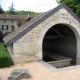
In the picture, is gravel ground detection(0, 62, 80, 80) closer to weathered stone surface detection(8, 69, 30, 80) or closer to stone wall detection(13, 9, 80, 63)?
weathered stone surface detection(8, 69, 30, 80)

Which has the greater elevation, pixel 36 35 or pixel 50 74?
pixel 36 35

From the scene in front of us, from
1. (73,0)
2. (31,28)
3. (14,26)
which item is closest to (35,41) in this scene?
(31,28)

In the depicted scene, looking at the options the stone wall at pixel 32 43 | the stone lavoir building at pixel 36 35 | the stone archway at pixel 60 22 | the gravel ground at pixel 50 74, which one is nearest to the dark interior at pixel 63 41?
the stone archway at pixel 60 22

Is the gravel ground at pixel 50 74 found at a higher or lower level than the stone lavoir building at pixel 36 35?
lower

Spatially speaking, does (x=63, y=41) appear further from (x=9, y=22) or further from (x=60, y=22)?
(x=9, y=22)

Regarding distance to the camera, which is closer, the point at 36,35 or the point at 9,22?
the point at 36,35

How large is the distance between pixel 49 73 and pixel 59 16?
16.7 feet

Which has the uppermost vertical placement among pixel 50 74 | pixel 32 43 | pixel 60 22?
pixel 60 22

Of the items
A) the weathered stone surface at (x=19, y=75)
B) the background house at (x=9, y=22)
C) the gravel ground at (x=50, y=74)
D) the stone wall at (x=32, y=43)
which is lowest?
the gravel ground at (x=50, y=74)

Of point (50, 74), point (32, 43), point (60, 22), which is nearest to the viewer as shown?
point (50, 74)

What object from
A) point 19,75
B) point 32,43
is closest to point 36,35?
point 32,43

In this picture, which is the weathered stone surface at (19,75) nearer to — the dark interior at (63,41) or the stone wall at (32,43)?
the stone wall at (32,43)

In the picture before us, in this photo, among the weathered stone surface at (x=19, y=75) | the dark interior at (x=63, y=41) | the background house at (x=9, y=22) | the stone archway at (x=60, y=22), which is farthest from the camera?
the background house at (x=9, y=22)

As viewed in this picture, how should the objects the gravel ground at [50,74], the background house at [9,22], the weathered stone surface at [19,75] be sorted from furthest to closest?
1. the background house at [9,22]
2. the gravel ground at [50,74]
3. the weathered stone surface at [19,75]
